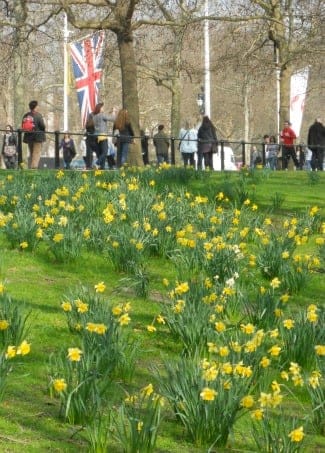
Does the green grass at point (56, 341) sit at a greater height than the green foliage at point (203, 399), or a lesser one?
lesser

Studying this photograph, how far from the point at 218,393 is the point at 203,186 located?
1012cm

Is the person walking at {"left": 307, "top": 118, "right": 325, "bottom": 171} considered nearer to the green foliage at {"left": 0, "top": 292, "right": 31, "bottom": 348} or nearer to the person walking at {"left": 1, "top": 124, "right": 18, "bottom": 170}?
the person walking at {"left": 1, "top": 124, "right": 18, "bottom": 170}

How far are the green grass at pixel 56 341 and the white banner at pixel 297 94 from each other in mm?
22653

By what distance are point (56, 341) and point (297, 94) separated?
3051cm

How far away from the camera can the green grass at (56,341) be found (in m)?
5.11

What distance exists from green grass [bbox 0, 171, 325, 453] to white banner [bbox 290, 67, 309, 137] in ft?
74.3

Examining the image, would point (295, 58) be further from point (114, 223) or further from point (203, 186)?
point (114, 223)

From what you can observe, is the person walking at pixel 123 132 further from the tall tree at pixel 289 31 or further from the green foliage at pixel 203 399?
the green foliage at pixel 203 399

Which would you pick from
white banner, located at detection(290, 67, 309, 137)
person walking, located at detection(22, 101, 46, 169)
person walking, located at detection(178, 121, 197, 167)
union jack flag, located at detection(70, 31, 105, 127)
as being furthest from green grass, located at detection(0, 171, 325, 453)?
white banner, located at detection(290, 67, 309, 137)

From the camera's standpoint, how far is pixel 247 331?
554cm

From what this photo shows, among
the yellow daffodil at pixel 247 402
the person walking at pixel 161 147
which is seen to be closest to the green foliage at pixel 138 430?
the yellow daffodil at pixel 247 402

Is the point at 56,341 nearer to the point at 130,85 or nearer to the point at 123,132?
the point at 123,132

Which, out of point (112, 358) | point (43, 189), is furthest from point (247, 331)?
point (43, 189)

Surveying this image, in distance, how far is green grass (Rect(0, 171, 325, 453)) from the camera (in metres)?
5.11
